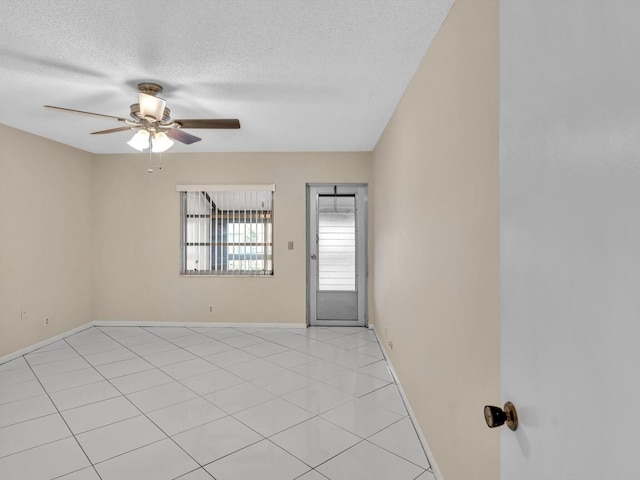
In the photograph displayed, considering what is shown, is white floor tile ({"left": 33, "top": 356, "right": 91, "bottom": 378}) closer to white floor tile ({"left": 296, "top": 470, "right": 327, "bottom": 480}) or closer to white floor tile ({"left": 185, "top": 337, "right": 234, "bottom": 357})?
white floor tile ({"left": 185, "top": 337, "right": 234, "bottom": 357})

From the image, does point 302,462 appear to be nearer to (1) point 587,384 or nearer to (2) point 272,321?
(1) point 587,384

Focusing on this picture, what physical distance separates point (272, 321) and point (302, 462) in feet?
10.2

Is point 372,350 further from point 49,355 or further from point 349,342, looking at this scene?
point 49,355

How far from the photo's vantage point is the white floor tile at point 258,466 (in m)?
1.98

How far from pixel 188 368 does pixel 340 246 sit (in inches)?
103

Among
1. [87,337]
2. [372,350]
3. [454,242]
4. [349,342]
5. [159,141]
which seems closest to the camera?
[454,242]

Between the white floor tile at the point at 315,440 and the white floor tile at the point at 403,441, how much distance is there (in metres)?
0.16

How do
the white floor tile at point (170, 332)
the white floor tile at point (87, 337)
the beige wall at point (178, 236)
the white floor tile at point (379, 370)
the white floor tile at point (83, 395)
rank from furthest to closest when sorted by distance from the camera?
1. the beige wall at point (178, 236)
2. the white floor tile at point (170, 332)
3. the white floor tile at point (87, 337)
4. the white floor tile at point (379, 370)
5. the white floor tile at point (83, 395)

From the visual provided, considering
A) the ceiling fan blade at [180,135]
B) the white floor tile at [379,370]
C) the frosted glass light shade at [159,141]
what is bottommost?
the white floor tile at [379,370]

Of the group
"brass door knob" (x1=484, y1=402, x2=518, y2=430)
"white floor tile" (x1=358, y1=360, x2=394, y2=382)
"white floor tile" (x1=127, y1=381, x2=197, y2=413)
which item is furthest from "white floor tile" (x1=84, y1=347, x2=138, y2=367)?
"brass door knob" (x1=484, y1=402, x2=518, y2=430)

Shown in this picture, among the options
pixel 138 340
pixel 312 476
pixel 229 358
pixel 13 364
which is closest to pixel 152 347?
pixel 138 340

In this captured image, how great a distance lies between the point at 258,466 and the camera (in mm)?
2066

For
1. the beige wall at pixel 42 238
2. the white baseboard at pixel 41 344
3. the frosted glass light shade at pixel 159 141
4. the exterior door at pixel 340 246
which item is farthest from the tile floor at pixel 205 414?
the frosted glass light shade at pixel 159 141

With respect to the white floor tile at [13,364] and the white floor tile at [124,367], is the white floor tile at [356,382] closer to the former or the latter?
the white floor tile at [124,367]
